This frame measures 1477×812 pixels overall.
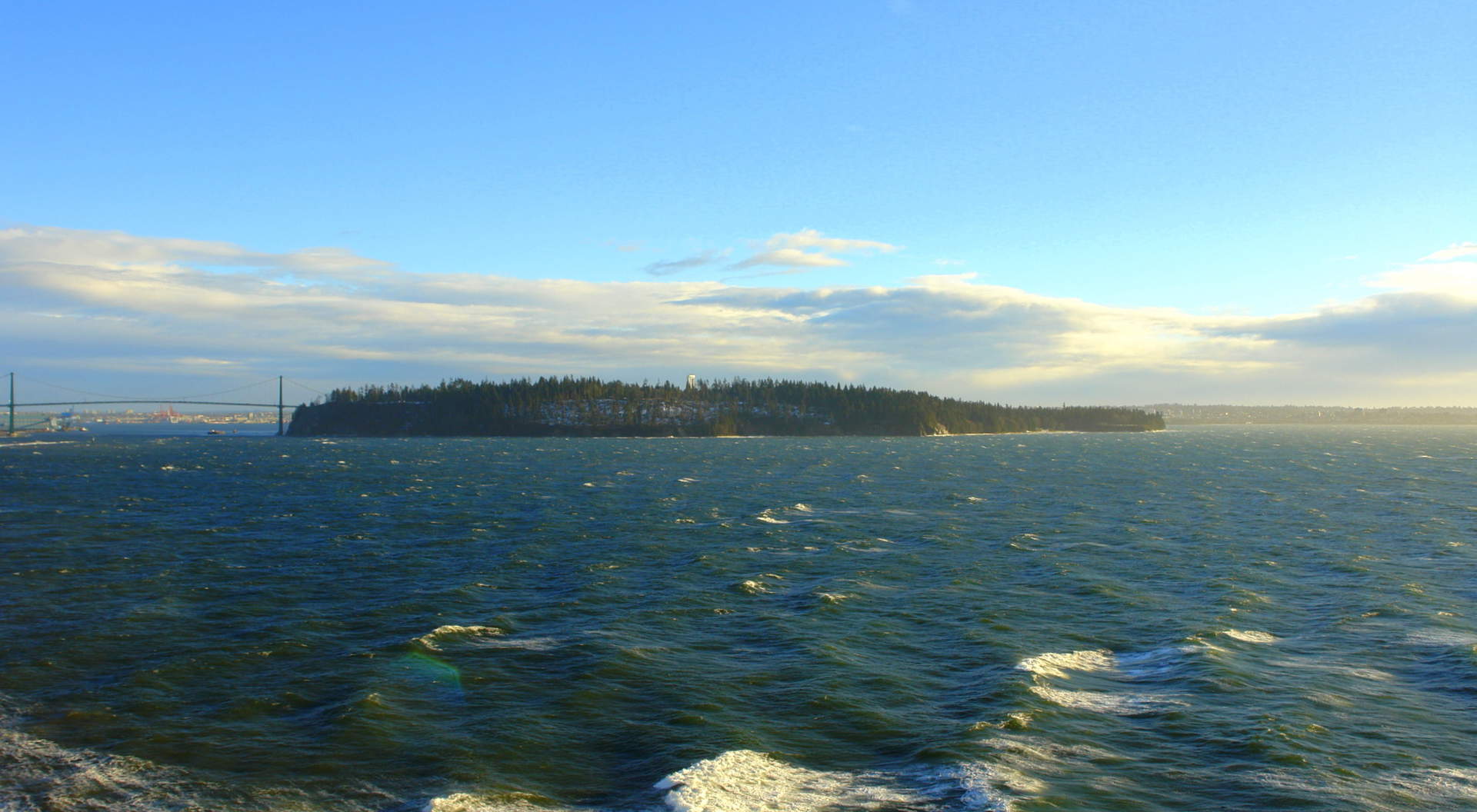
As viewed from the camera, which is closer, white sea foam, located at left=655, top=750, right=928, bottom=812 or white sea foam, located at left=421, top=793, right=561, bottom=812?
white sea foam, located at left=421, top=793, right=561, bottom=812

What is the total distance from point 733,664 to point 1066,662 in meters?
9.10

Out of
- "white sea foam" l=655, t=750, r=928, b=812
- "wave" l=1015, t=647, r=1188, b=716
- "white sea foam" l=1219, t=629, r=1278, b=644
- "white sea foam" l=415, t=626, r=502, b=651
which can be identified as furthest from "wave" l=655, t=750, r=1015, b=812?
"white sea foam" l=1219, t=629, r=1278, b=644

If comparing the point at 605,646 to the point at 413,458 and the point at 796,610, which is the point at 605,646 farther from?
the point at 413,458

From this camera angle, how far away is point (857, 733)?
20.6m

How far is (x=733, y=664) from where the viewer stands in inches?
1019

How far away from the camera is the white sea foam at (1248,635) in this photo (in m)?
28.9

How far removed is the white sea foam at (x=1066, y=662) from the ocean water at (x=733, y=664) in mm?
153

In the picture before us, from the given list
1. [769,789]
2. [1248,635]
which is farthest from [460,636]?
[1248,635]

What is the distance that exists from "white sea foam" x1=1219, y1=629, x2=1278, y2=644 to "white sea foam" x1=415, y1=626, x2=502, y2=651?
22.2m

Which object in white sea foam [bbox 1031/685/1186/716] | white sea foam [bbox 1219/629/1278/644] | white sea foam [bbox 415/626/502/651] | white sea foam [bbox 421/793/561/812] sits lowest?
white sea foam [bbox 421/793/561/812]

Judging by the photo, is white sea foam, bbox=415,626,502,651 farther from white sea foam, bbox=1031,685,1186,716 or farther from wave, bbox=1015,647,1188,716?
white sea foam, bbox=1031,685,1186,716

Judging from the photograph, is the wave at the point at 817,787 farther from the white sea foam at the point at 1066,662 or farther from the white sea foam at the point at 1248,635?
the white sea foam at the point at 1248,635

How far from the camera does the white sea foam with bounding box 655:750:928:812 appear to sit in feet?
54.7

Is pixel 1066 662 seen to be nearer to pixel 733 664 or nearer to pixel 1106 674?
pixel 1106 674
